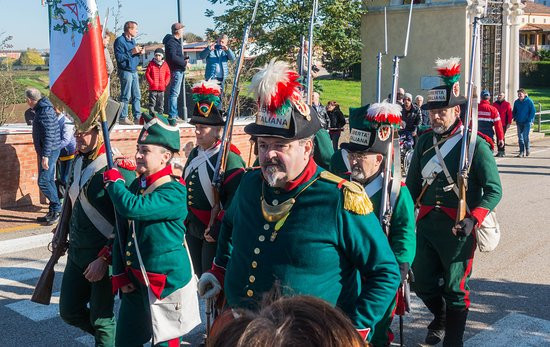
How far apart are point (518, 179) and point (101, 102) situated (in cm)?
1221

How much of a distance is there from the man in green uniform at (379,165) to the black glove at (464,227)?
871 millimetres

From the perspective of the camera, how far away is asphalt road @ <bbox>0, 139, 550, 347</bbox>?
5.91 metres

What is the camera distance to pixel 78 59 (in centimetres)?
434

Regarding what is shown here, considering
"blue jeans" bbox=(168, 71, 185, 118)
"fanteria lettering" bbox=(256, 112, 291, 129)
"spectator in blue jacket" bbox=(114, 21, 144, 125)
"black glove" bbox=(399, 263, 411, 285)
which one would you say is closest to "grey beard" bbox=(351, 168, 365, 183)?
"black glove" bbox=(399, 263, 411, 285)

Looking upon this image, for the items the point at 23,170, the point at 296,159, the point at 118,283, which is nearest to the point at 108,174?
the point at 118,283

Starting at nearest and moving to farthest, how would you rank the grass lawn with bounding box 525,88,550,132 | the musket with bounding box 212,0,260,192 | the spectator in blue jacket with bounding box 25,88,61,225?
the musket with bounding box 212,0,260,192 < the spectator in blue jacket with bounding box 25,88,61,225 < the grass lawn with bounding box 525,88,550,132

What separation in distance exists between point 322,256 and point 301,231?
0.14m

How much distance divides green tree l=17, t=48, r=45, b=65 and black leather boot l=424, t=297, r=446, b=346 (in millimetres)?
20191

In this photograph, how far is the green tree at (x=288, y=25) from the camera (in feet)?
70.0

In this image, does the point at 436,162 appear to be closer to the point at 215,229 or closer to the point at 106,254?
the point at 215,229

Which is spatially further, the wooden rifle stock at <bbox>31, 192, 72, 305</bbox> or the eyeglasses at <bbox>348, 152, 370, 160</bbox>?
the wooden rifle stock at <bbox>31, 192, 72, 305</bbox>

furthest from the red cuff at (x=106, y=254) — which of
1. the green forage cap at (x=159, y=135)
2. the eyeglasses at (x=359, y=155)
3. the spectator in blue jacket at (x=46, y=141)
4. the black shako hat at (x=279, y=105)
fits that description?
the spectator in blue jacket at (x=46, y=141)

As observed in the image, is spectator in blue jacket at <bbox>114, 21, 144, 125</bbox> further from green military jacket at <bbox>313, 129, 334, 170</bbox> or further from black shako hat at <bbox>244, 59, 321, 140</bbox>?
black shako hat at <bbox>244, 59, 321, 140</bbox>

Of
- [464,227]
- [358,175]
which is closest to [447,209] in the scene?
[464,227]
